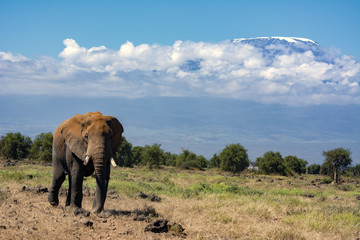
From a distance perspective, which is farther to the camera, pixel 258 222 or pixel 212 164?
pixel 212 164

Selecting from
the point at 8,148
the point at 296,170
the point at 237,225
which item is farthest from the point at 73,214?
the point at 296,170

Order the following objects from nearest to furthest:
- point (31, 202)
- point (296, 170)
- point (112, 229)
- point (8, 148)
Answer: point (112, 229)
point (31, 202)
point (8, 148)
point (296, 170)

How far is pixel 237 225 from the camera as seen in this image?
12008 millimetres

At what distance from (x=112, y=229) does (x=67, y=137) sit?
3.88 m

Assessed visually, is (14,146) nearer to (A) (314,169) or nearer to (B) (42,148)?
(B) (42,148)

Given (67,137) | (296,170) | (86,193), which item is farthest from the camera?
(296,170)

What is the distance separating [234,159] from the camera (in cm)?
6681

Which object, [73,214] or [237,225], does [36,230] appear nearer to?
[73,214]

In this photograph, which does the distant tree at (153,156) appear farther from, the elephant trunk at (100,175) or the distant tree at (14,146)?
the elephant trunk at (100,175)

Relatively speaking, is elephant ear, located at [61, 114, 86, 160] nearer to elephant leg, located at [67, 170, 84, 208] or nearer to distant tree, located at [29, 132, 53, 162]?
elephant leg, located at [67, 170, 84, 208]

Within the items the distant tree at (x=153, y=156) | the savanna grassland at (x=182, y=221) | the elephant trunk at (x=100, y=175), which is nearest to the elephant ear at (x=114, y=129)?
the elephant trunk at (x=100, y=175)

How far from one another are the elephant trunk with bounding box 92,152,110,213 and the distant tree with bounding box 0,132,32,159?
58301 millimetres

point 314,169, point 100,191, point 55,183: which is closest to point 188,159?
point 314,169

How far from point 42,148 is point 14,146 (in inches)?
280
